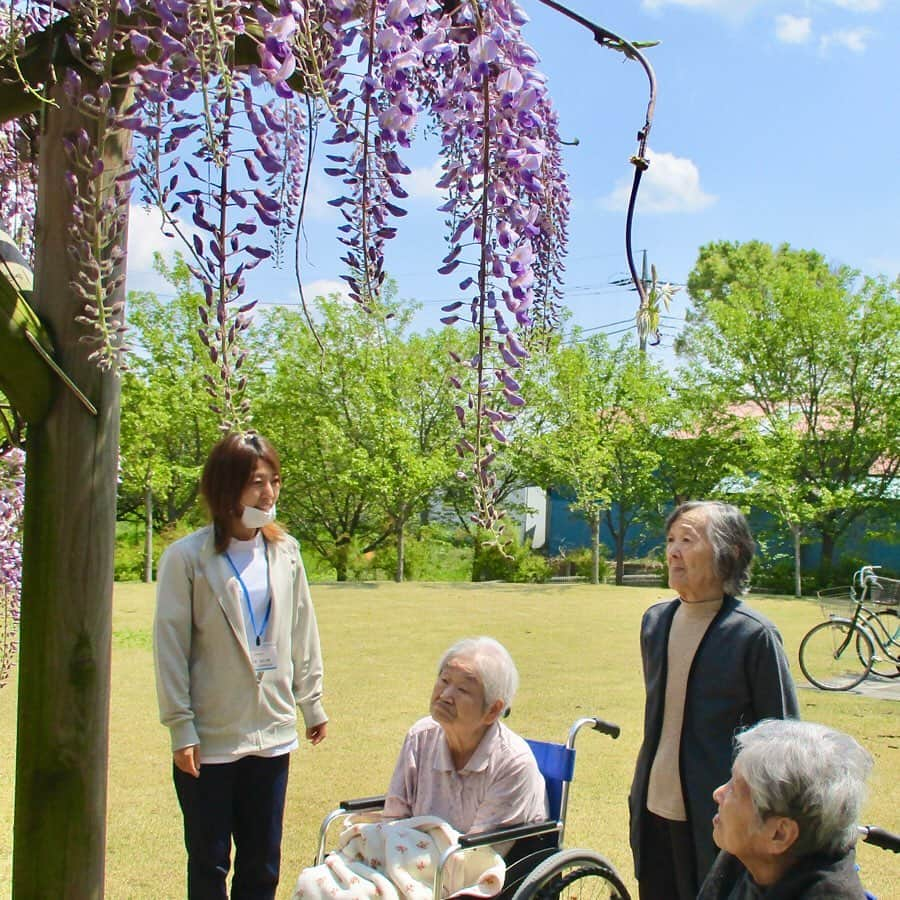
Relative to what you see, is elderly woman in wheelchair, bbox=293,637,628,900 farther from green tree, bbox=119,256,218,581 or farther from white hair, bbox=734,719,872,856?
green tree, bbox=119,256,218,581

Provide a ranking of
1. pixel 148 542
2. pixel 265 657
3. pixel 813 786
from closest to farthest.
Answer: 1. pixel 813 786
2. pixel 265 657
3. pixel 148 542

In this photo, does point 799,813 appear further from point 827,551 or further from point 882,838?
point 827,551

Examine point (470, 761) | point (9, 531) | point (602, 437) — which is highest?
point (602, 437)

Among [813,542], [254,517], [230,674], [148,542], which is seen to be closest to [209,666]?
[230,674]

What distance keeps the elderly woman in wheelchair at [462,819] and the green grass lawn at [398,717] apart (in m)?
1.29

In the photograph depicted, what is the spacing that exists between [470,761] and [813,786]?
1.07 metres

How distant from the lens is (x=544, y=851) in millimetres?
2496

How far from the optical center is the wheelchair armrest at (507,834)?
7.61 feet

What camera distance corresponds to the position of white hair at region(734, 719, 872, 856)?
1657mm

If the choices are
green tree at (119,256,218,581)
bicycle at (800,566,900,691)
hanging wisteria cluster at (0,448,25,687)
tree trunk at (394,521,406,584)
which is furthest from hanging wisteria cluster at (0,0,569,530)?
tree trunk at (394,521,406,584)

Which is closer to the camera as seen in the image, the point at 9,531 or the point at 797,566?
the point at 9,531

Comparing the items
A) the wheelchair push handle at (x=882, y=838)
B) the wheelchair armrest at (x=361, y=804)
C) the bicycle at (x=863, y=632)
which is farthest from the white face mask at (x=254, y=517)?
the bicycle at (x=863, y=632)

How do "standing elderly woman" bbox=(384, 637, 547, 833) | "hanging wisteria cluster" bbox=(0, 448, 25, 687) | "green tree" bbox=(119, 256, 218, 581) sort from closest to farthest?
"standing elderly woman" bbox=(384, 637, 547, 833) → "hanging wisteria cluster" bbox=(0, 448, 25, 687) → "green tree" bbox=(119, 256, 218, 581)

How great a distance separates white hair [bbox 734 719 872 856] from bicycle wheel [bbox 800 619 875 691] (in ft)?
20.5
